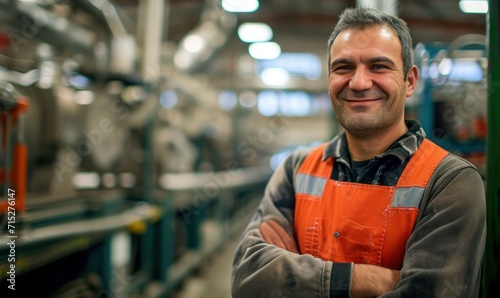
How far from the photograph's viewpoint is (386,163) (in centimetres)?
133

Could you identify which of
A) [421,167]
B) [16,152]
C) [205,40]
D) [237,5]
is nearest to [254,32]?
[237,5]

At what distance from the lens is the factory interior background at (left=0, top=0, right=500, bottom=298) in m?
2.09

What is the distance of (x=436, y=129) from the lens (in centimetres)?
345

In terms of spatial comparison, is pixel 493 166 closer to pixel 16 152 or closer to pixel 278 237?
pixel 278 237

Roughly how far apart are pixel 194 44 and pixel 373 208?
577 cm

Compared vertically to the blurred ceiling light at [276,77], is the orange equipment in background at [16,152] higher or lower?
lower

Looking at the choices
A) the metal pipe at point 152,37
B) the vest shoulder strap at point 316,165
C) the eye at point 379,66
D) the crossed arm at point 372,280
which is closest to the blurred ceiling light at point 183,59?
the metal pipe at point 152,37

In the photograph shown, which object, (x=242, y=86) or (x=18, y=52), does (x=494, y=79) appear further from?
(x=242, y=86)

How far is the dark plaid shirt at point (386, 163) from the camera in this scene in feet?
4.29

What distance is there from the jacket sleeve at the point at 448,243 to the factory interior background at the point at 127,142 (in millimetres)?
42

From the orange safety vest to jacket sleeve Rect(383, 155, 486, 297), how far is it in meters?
0.06

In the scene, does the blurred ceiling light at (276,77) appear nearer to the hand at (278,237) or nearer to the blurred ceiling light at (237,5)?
the blurred ceiling light at (237,5)

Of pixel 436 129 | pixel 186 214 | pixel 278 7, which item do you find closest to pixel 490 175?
pixel 436 129

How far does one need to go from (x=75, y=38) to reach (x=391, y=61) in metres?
2.77
